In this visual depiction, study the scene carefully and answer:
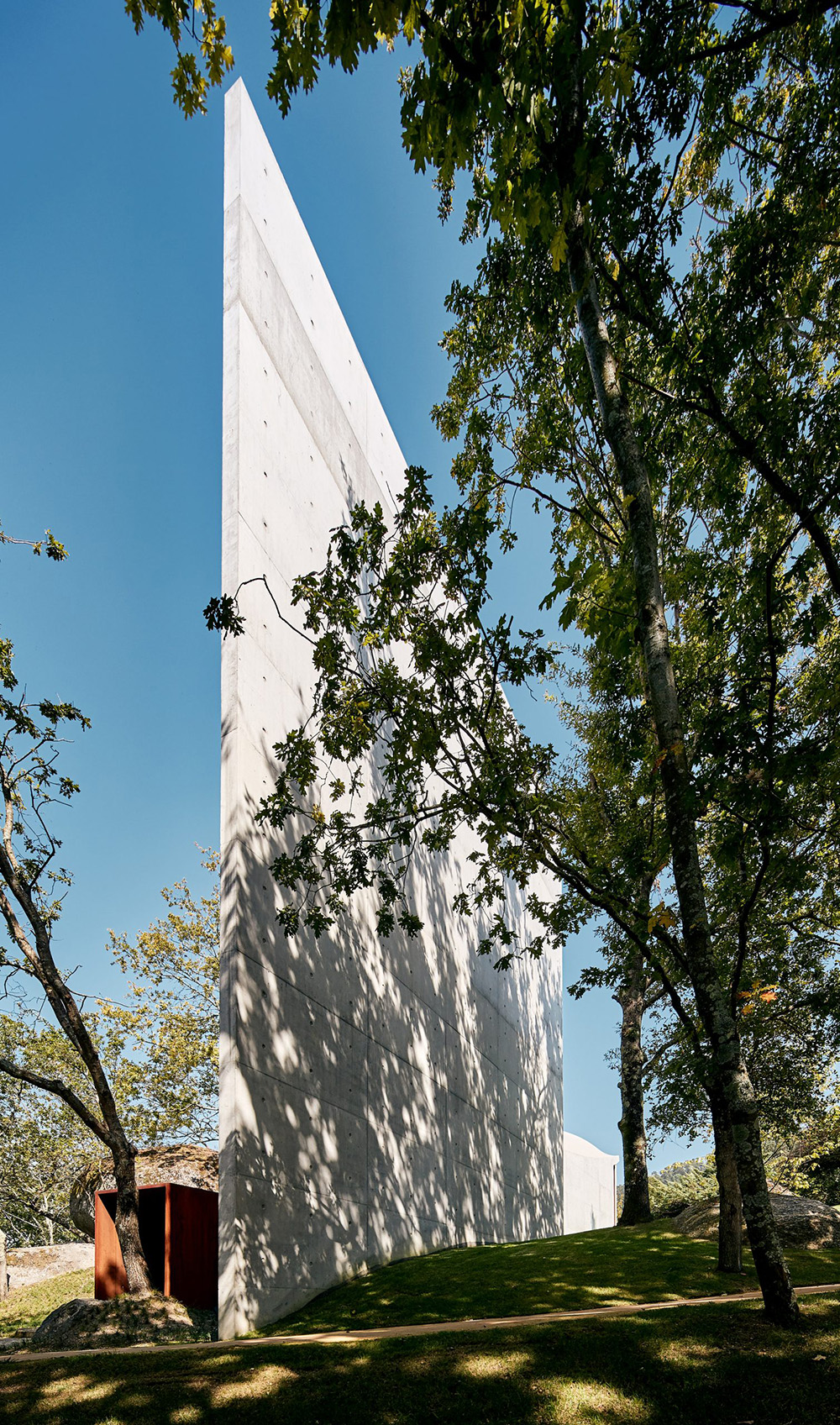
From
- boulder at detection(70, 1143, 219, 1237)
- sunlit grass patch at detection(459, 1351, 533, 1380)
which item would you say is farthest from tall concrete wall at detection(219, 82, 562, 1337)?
sunlit grass patch at detection(459, 1351, 533, 1380)

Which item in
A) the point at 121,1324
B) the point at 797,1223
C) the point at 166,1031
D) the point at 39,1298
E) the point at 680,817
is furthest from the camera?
the point at 166,1031

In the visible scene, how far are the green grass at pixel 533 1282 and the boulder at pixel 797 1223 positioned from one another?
16.4 inches

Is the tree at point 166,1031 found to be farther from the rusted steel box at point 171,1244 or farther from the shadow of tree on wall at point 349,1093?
the rusted steel box at point 171,1244

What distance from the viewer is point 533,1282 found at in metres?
7.78

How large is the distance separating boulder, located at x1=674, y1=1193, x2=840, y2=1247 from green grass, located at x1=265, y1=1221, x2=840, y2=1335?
1.37ft

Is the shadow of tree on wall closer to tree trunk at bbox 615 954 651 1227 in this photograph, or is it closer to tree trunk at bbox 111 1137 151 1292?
tree trunk at bbox 111 1137 151 1292

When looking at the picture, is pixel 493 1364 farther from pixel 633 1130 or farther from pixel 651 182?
pixel 633 1130

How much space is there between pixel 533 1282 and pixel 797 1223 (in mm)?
3327

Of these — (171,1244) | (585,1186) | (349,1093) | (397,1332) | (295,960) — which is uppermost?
(295,960)

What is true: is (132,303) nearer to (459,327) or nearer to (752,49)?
(459,327)

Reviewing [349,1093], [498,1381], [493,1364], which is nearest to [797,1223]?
[349,1093]

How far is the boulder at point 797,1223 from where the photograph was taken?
9.03 metres

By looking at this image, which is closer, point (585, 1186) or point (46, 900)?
point (46, 900)

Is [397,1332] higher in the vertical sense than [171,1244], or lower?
lower
